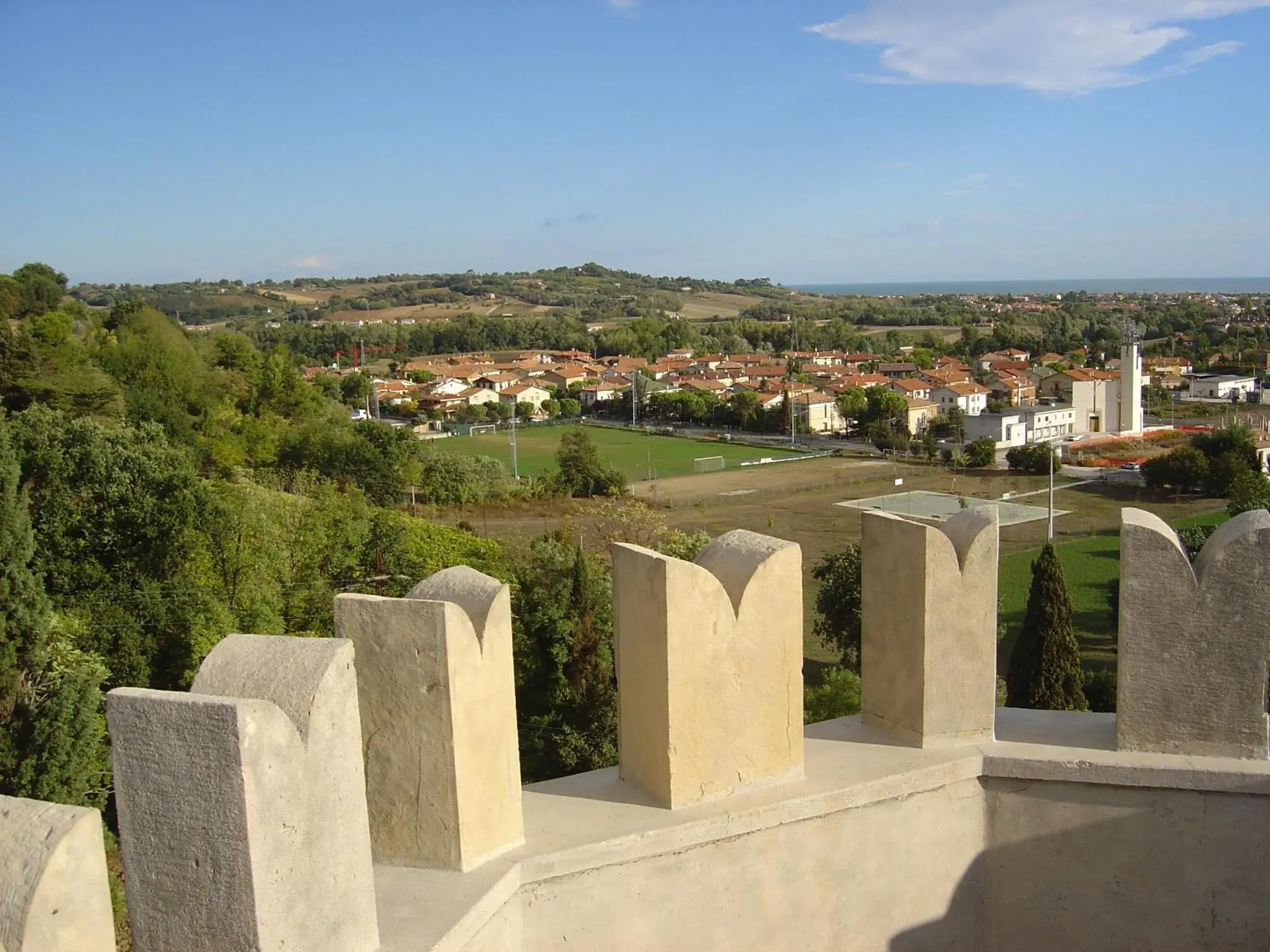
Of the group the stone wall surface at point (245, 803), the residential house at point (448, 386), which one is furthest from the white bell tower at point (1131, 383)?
the stone wall surface at point (245, 803)

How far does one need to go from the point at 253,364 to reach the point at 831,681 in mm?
35388

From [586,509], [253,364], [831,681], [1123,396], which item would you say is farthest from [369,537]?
[1123,396]

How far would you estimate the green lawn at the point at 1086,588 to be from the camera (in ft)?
84.3

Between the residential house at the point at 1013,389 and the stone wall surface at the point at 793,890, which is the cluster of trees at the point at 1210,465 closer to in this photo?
the residential house at the point at 1013,389

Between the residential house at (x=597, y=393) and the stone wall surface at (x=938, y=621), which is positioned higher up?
the stone wall surface at (x=938, y=621)

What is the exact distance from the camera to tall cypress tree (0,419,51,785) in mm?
14836

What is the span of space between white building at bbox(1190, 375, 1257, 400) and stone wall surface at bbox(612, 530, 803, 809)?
9306 cm

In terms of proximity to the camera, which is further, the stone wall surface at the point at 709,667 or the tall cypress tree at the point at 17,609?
the tall cypress tree at the point at 17,609

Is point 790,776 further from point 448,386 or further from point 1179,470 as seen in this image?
point 448,386

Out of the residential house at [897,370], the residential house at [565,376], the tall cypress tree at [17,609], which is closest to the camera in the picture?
the tall cypress tree at [17,609]

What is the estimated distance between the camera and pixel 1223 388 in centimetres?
8650

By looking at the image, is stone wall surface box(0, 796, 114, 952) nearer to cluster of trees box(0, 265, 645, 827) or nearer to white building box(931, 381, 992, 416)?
Answer: cluster of trees box(0, 265, 645, 827)

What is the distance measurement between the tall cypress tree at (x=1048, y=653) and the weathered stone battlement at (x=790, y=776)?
9.72 metres

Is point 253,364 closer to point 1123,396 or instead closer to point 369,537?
point 369,537
